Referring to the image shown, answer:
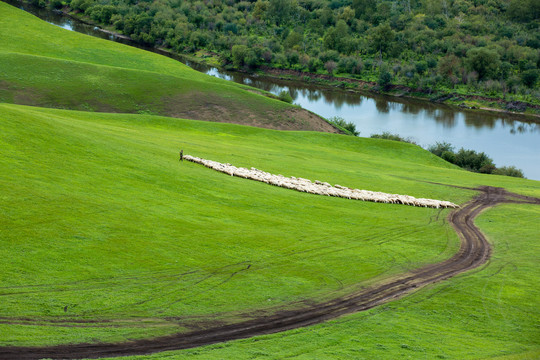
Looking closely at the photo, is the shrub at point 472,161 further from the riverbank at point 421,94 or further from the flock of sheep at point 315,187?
the riverbank at point 421,94

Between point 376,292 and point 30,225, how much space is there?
54.3 feet

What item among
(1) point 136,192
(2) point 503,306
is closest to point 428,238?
(2) point 503,306

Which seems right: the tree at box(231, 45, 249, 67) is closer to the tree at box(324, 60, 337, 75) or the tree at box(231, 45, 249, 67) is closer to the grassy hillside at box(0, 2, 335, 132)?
the tree at box(324, 60, 337, 75)

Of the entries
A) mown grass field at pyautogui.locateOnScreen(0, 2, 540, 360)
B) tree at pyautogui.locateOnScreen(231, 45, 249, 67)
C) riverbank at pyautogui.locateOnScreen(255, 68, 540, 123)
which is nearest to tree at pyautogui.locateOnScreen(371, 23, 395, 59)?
riverbank at pyautogui.locateOnScreen(255, 68, 540, 123)

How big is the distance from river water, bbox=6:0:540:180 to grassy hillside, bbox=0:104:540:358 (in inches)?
2381

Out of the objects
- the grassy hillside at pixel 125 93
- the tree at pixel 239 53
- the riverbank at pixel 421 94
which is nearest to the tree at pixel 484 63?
the riverbank at pixel 421 94

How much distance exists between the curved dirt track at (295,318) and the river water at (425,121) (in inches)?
2362

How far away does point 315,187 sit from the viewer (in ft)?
142

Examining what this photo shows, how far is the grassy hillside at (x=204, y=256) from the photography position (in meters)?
20.9

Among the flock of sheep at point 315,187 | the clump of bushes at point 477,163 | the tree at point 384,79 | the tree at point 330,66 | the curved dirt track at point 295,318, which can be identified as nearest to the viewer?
the curved dirt track at point 295,318

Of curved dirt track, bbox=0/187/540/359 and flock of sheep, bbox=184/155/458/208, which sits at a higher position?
flock of sheep, bbox=184/155/458/208

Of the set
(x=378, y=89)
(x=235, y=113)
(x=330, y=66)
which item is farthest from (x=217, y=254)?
(x=330, y=66)

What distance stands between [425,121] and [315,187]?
84661mm

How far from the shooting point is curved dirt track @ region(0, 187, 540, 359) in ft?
59.4
